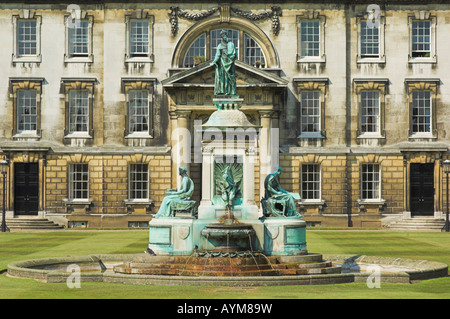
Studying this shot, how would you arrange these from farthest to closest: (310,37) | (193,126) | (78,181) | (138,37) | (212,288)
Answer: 1. (78,181)
2. (310,37)
3. (138,37)
4. (193,126)
5. (212,288)

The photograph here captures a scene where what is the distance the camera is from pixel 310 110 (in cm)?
5472

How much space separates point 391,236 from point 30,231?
63.1ft

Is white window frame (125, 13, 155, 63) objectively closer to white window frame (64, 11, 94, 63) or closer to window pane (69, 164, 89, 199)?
white window frame (64, 11, 94, 63)

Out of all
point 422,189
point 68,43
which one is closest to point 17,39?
point 68,43

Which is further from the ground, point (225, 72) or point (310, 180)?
point (225, 72)

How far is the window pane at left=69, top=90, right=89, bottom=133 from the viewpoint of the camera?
55.1 metres

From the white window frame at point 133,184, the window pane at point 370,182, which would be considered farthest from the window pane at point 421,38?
the white window frame at point 133,184

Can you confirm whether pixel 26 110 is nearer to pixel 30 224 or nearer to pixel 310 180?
pixel 30 224

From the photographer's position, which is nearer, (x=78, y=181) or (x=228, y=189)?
(x=228, y=189)

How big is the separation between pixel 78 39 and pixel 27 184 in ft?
29.8

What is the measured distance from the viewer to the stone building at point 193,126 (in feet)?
179

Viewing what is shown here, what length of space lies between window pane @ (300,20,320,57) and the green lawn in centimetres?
1181

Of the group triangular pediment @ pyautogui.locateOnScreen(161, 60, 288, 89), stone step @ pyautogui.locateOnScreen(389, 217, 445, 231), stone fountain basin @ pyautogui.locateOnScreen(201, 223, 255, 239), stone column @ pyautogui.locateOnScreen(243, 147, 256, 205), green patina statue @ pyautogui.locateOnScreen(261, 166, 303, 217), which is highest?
triangular pediment @ pyautogui.locateOnScreen(161, 60, 288, 89)

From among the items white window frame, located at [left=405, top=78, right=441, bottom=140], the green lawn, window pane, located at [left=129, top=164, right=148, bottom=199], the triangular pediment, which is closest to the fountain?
the green lawn
